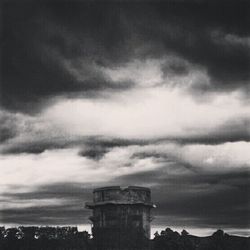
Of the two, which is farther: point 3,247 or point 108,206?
point 108,206

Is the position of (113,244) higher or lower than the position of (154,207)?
lower

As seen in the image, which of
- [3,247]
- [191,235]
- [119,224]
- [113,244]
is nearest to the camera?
[3,247]

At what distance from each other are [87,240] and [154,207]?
10.9m

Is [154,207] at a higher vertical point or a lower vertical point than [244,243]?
higher

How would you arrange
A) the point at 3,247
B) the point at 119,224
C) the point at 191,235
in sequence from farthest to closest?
1. the point at 119,224
2. the point at 191,235
3. the point at 3,247

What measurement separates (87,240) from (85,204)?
10283 mm

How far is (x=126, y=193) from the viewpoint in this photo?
131 ft

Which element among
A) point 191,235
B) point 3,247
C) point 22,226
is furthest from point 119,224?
point 3,247

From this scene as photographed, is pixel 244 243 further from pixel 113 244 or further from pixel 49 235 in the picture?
pixel 49 235

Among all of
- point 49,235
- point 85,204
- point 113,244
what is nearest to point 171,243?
point 113,244

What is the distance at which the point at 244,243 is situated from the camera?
3353 cm

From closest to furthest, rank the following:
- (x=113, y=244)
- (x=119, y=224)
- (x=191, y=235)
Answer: (x=113, y=244) → (x=191, y=235) → (x=119, y=224)

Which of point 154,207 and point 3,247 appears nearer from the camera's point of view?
point 3,247

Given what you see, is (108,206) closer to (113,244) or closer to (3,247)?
(113,244)
